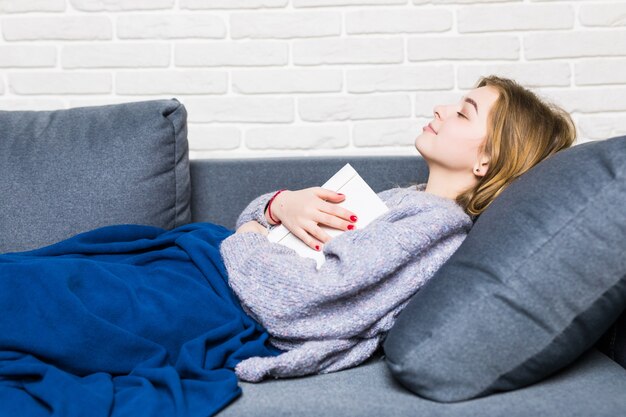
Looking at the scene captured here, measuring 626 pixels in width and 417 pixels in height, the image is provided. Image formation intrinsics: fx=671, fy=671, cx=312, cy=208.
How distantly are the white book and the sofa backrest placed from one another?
286mm

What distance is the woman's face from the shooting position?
4.92ft

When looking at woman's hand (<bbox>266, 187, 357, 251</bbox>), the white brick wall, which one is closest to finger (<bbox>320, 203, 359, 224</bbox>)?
woman's hand (<bbox>266, 187, 357, 251</bbox>)

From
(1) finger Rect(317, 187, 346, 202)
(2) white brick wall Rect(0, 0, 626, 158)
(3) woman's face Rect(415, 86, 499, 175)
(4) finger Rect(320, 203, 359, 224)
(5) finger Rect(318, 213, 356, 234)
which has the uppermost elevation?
(2) white brick wall Rect(0, 0, 626, 158)

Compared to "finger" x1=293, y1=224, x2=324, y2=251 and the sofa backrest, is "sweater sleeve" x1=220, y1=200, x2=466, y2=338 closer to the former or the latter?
"finger" x1=293, y1=224, x2=324, y2=251

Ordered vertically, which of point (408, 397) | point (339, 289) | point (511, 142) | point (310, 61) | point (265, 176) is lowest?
point (408, 397)

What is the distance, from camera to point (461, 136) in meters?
1.50

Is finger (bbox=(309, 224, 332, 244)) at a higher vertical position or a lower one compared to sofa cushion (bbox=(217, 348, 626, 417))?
higher

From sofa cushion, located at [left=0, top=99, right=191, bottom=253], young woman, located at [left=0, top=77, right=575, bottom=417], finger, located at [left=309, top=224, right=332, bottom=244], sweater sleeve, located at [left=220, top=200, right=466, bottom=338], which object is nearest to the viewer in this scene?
young woman, located at [left=0, top=77, right=575, bottom=417]

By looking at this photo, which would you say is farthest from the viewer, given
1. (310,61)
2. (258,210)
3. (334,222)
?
(310,61)

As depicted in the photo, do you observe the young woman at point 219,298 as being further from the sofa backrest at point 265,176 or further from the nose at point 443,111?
the sofa backrest at point 265,176

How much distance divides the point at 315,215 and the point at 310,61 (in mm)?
740

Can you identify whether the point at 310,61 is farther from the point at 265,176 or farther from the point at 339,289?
the point at 339,289

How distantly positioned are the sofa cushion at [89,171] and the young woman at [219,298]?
159 mm

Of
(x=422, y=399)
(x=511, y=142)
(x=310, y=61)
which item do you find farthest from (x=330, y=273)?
(x=310, y=61)
